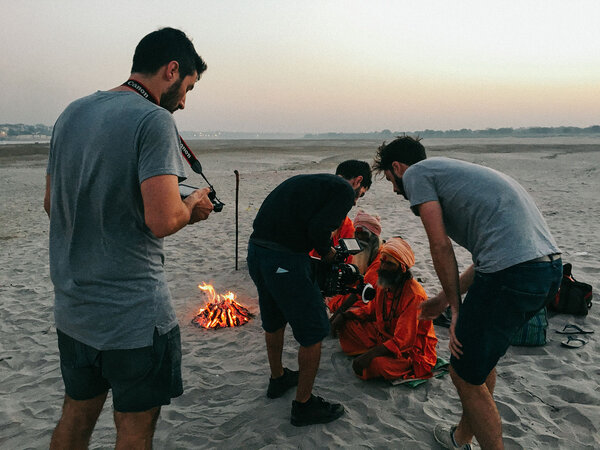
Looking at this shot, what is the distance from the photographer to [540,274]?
2.17 metres

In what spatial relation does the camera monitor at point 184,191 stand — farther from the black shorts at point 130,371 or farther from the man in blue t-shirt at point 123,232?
the black shorts at point 130,371

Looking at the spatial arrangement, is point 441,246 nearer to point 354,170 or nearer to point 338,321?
point 354,170

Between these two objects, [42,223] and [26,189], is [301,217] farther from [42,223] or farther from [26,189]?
[26,189]

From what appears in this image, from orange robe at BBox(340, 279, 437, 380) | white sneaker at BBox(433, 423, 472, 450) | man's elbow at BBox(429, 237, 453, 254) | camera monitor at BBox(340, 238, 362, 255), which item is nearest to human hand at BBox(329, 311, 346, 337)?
orange robe at BBox(340, 279, 437, 380)

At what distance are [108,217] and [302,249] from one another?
1.59 meters

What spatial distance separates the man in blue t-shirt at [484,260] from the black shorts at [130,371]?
4.89 ft

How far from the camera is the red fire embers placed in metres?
4.91

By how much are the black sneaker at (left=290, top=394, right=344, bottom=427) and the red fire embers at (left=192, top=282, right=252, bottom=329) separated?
2036 mm

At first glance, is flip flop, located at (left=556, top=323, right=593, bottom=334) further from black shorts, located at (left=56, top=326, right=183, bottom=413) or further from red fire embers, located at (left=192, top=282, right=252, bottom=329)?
black shorts, located at (left=56, top=326, right=183, bottom=413)

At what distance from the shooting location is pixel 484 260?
2.21 metres

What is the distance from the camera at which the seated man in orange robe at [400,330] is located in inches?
142

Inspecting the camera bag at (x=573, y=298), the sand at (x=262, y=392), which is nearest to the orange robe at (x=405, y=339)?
the sand at (x=262, y=392)

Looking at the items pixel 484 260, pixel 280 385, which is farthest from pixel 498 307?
pixel 280 385

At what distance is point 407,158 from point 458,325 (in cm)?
117
